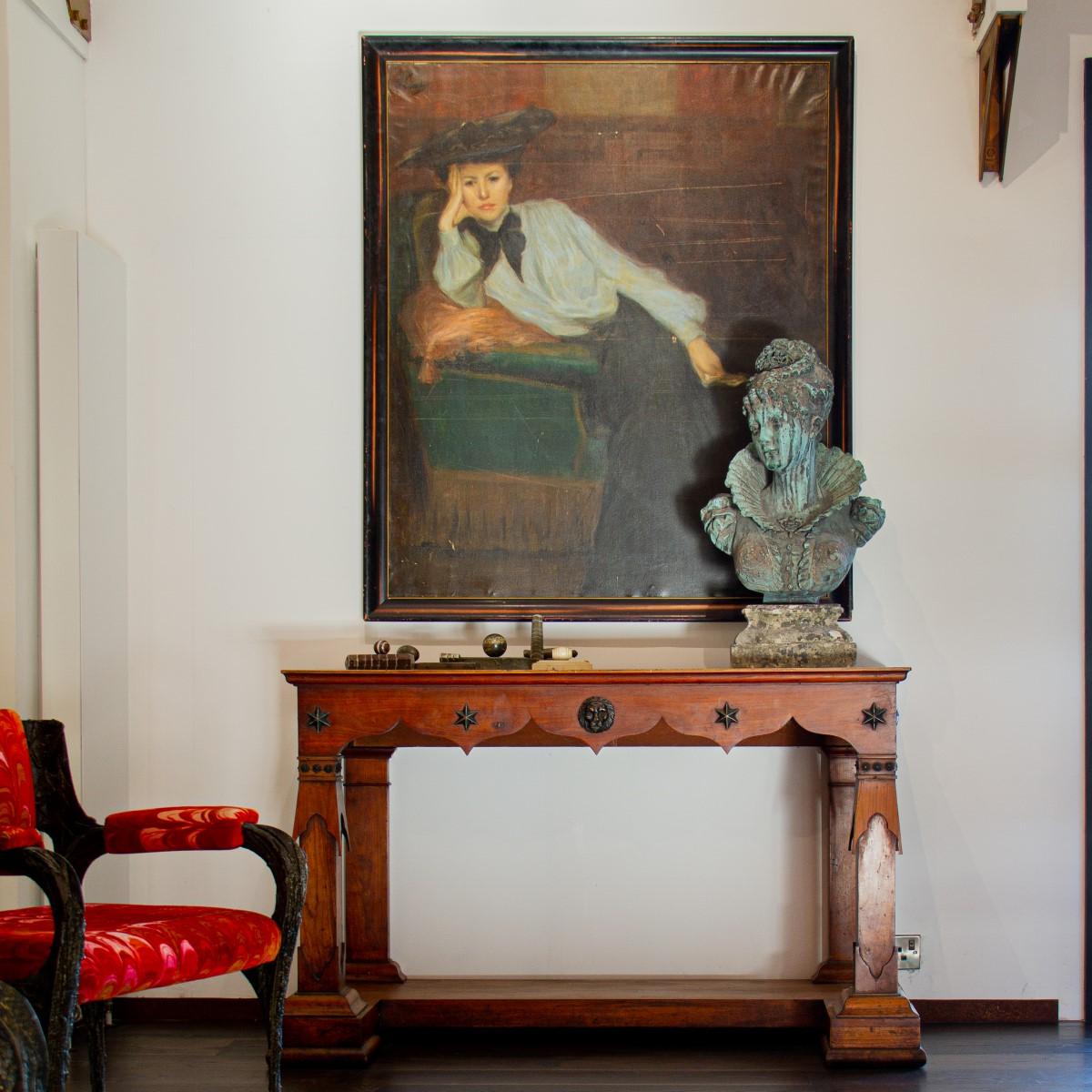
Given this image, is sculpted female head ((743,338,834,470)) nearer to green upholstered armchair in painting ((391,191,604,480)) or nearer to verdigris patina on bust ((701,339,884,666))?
verdigris patina on bust ((701,339,884,666))

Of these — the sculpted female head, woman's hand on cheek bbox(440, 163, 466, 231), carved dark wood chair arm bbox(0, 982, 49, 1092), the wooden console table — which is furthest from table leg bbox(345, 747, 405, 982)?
carved dark wood chair arm bbox(0, 982, 49, 1092)

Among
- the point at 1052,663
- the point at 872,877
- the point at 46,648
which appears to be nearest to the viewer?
the point at 872,877

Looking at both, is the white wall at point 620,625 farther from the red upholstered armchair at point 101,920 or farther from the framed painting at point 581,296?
the red upholstered armchair at point 101,920

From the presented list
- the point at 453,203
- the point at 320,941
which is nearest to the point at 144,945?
the point at 320,941

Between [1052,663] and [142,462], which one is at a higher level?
[142,462]

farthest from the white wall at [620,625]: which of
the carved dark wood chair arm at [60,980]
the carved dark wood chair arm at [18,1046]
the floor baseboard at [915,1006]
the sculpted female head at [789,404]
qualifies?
the carved dark wood chair arm at [18,1046]

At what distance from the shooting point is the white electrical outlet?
12.4ft

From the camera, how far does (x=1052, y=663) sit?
12.7 feet

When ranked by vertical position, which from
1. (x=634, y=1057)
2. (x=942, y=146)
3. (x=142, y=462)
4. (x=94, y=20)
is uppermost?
(x=94, y=20)

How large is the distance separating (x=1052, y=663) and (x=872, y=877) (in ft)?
3.34

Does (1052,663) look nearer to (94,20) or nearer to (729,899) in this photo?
(729,899)

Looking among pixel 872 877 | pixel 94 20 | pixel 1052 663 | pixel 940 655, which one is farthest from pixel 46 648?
pixel 1052 663

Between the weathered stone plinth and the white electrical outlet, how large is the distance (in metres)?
0.92

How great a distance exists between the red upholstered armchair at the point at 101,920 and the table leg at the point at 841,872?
5.59ft
